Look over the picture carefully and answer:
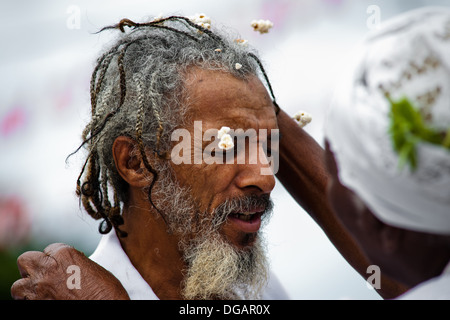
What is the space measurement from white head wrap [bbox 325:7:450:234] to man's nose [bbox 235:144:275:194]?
970 millimetres

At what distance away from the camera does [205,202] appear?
2.69m

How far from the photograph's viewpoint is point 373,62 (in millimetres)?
1551

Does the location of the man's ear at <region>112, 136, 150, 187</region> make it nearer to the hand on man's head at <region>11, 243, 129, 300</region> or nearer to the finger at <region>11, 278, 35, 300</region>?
the hand on man's head at <region>11, 243, 129, 300</region>

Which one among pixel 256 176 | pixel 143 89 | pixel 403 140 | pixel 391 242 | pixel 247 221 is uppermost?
pixel 403 140

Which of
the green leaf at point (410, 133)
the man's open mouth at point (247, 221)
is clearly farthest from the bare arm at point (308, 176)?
the green leaf at point (410, 133)

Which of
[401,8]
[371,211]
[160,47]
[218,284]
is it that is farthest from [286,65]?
[371,211]

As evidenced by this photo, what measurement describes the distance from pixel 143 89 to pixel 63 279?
0.88 metres

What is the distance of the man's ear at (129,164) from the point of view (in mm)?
2742

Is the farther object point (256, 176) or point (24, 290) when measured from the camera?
point (256, 176)

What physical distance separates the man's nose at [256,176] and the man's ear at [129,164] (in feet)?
1.46

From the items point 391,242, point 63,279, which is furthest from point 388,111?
point 63,279

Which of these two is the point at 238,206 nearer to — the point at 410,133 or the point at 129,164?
the point at 129,164

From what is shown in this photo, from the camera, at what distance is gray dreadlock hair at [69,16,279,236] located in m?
2.67

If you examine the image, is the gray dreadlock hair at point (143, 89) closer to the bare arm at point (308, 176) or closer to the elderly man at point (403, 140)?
the bare arm at point (308, 176)
